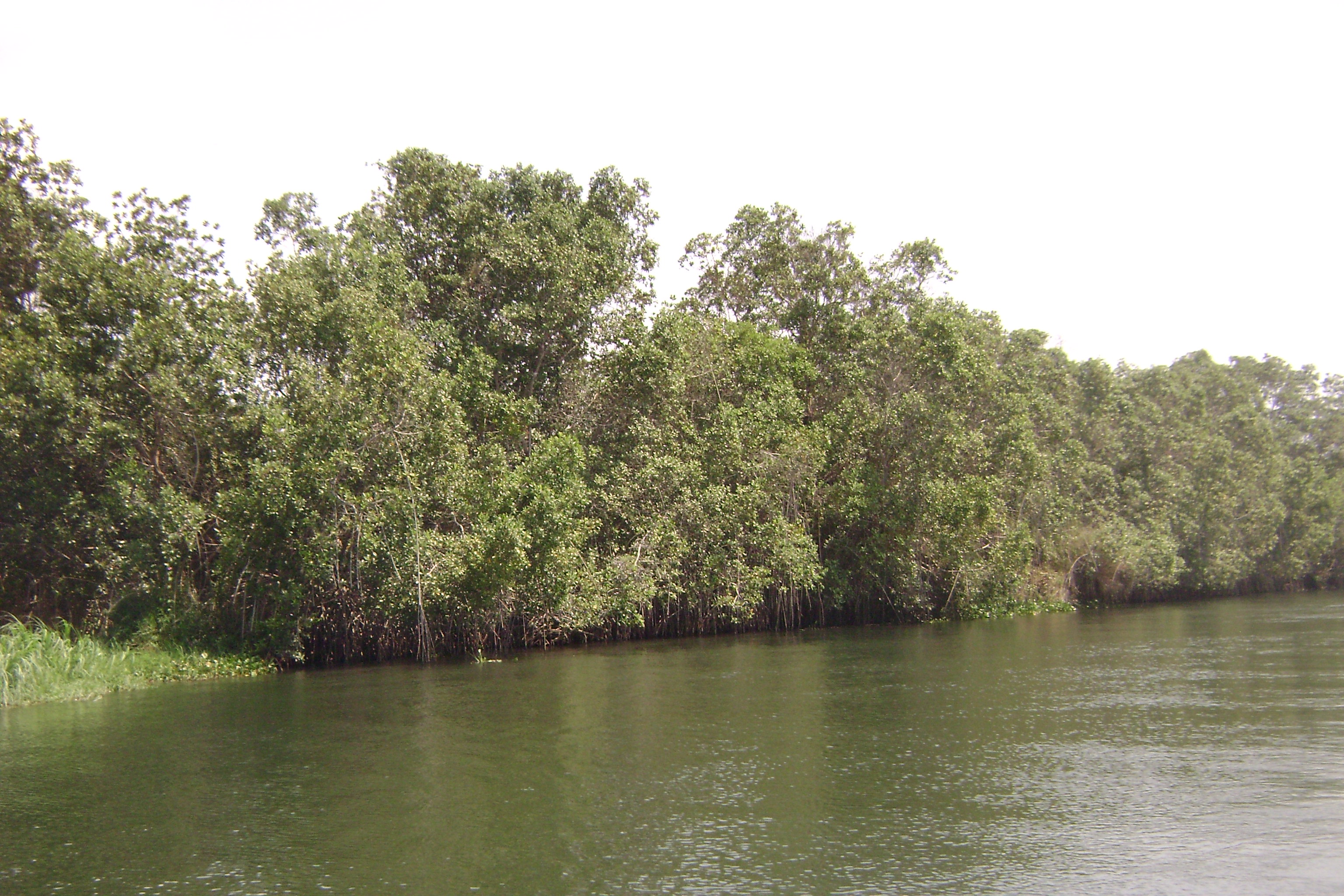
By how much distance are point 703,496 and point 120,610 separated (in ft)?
43.2

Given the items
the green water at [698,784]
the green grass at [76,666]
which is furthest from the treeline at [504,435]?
the green water at [698,784]

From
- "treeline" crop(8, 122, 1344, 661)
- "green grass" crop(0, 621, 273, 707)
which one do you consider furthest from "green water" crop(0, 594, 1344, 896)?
"treeline" crop(8, 122, 1344, 661)

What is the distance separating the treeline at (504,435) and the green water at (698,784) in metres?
3.35

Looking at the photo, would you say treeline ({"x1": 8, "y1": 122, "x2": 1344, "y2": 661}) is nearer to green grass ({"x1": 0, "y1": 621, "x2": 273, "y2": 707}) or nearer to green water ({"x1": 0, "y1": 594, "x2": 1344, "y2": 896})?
green grass ({"x1": 0, "y1": 621, "x2": 273, "y2": 707})

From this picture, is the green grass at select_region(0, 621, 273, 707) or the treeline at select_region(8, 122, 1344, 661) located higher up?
the treeline at select_region(8, 122, 1344, 661)

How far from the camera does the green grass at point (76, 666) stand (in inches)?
639

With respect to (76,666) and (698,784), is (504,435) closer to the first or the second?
(76,666)

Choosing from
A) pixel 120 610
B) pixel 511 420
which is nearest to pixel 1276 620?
pixel 511 420

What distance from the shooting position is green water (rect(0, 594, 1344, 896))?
7574mm

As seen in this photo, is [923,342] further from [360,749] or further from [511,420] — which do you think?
[360,749]

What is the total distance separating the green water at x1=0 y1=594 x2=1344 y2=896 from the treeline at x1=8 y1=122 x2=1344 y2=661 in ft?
11.0

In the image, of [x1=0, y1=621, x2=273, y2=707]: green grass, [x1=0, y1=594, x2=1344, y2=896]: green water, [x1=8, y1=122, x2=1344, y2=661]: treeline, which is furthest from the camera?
[x1=8, y1=122, x2=1344, y2=661]: treeline

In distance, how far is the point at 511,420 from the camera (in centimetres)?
2419

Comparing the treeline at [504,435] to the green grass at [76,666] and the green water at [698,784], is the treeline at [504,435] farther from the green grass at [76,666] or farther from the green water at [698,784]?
the green water at [698,784]
